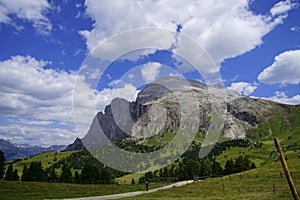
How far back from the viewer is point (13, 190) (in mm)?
49281

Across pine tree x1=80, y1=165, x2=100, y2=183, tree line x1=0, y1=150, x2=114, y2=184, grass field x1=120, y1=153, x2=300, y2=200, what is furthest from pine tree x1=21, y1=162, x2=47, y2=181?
grass field x1=120, y1=153, x2=300, y2=200

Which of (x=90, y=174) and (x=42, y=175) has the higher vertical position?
(x=90, y=174)

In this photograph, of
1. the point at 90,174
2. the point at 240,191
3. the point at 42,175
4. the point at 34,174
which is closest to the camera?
the point at 240,191

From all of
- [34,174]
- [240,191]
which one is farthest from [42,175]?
[240,191]

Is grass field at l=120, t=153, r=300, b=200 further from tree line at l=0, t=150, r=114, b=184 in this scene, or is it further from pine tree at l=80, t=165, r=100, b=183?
pine tree at l=80, t=165, r=100, b=183

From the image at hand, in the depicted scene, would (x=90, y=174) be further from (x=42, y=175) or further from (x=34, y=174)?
(x=34, y=174)

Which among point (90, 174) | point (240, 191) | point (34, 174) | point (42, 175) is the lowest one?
point (240, 191)

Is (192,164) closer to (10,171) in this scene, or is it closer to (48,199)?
(10,171)

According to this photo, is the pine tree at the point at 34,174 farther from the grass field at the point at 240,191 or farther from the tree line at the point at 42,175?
the grass field at the point at 240,191

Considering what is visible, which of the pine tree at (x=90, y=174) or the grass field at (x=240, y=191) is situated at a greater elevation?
the pine tree at (x=90, y=174)

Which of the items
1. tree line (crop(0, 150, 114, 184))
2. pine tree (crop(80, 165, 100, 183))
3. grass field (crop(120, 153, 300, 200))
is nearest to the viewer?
grass field (crop(120, 153, 300, 200))

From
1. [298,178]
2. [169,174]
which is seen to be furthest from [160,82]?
[169,174]

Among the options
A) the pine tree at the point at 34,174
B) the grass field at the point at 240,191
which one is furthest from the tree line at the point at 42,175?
the grass field at the point at 240,191

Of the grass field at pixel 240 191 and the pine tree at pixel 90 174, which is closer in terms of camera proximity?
the grass field at pixel 240 191
